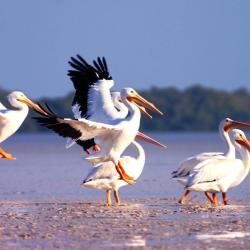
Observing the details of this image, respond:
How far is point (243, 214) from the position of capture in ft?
30.4

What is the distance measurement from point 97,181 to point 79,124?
2.51ft

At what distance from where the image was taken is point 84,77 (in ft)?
38.9

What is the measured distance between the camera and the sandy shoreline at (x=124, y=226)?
7195 millimetres

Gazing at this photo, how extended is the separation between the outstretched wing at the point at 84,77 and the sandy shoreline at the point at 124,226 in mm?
1646

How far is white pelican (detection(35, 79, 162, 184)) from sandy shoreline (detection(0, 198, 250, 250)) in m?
0.65

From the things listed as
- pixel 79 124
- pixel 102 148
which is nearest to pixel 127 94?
Answer: pixel 102 148

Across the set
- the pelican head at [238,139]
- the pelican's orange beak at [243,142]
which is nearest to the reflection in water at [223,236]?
the pelican's orange beak at [243,142]

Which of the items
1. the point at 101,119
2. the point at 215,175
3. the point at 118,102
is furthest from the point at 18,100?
the point at 215,175

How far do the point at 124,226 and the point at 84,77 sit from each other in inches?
156

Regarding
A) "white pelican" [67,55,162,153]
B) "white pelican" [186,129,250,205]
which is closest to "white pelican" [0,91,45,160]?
"white pelican" [67,55,162,153]

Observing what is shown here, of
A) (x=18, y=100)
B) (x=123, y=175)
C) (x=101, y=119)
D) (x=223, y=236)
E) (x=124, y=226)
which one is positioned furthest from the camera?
(x=18, y=100)

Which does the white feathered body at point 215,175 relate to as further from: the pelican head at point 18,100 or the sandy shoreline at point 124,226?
the pelican head at point 18,100

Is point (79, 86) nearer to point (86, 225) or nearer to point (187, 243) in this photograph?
point (86, 225)

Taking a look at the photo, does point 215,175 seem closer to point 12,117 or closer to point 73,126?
point 73,126
